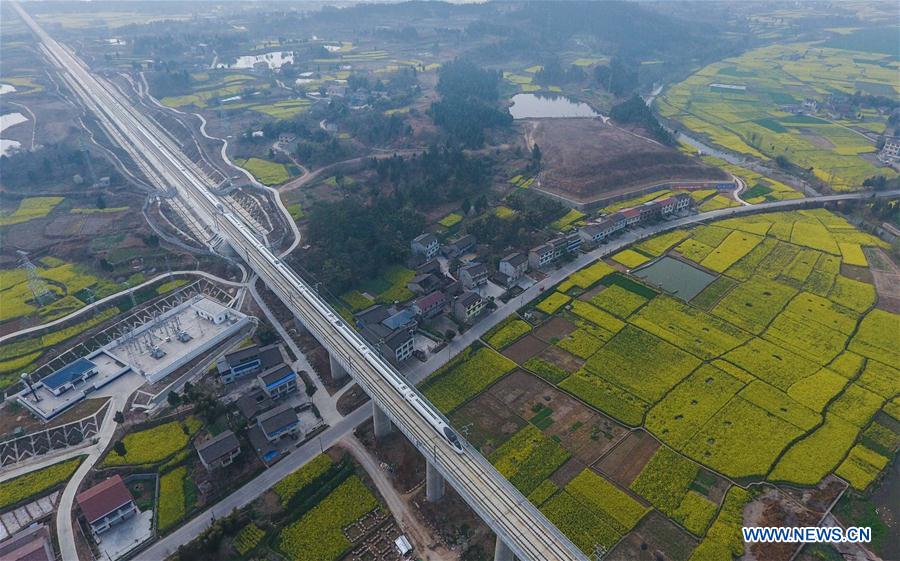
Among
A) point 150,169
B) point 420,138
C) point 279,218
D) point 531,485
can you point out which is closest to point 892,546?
point 531,485

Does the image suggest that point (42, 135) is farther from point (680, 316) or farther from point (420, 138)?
point (680, 316)

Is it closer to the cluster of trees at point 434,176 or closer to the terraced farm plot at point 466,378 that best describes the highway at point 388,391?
the terraced farm plot at point 466,378

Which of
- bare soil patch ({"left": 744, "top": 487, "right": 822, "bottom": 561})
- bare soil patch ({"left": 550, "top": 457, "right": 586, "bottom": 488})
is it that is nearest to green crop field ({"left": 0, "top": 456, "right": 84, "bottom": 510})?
bare soil patch ({"left": 550, "top": 457, "right": 586, "bottom": 488})

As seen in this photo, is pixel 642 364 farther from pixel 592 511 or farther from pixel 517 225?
pixel 517 225

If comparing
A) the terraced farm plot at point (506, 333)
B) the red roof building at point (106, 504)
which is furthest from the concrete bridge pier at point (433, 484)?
the red roof building at point (106, 504)

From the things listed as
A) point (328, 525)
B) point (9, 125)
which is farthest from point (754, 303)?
point (9, 125)

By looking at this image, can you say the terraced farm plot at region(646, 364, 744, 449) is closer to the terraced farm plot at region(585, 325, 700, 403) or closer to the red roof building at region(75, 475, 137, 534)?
the terraced farm plot at region(585, 325, 700, 403)
